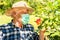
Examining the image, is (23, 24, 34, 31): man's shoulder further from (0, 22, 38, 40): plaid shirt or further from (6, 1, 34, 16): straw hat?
(6, 1, 34, 16): straw hat

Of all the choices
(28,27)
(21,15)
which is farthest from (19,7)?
(28,27)

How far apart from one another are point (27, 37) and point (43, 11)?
29cm

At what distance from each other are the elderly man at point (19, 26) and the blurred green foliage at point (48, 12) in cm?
8

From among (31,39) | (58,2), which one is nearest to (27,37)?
(31,39)

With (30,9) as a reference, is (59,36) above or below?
below

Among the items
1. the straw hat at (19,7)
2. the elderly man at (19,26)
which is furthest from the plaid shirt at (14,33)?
the straw hat at (19,7)

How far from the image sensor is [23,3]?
1.60 metres

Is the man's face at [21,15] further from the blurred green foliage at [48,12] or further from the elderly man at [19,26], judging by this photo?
the blurred green foliage at [48,12]

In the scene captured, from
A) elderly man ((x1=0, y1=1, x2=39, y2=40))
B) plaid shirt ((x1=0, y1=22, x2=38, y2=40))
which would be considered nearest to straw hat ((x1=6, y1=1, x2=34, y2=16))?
elderly man ((x1=0, y1=1, x2=39, y2=40))

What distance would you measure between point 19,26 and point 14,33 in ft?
0.24

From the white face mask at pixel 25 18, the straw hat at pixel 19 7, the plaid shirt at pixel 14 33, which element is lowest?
the plaid shirt at pixel 14 33

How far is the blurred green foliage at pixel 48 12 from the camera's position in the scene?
1633 millimetres

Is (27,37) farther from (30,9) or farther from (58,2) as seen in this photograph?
(58,2)

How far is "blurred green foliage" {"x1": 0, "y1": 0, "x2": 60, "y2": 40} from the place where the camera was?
1633mm
